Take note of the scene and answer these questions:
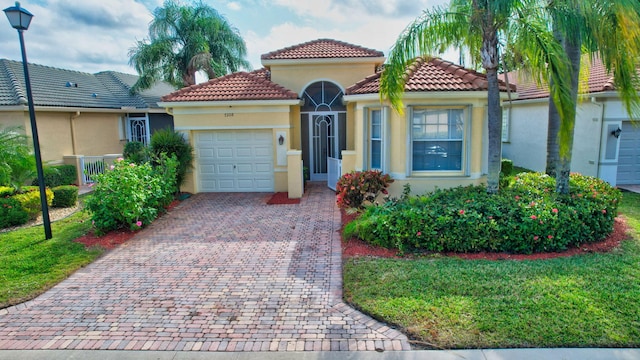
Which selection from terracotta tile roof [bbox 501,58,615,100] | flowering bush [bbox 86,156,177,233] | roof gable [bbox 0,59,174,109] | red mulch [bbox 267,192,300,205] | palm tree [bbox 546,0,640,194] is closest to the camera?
palm tree [bbox 546,0,640,194]

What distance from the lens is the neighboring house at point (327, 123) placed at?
10.8 meters

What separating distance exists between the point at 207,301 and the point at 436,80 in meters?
8.32

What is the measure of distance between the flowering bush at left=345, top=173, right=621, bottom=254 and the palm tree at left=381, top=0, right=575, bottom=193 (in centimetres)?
119

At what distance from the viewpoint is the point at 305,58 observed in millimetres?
14562

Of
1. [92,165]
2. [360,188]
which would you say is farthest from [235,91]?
[92,165]

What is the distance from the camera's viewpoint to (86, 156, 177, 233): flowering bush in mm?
9297

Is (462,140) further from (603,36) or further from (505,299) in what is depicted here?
(505,299)

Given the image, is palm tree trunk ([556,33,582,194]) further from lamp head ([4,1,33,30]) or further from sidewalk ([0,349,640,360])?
lamp head ([4,1,33,30])

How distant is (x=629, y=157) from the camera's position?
14594 mm

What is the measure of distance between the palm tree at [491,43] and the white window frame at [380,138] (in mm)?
1374

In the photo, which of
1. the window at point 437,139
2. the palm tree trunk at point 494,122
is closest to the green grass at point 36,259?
the window at point 437,139

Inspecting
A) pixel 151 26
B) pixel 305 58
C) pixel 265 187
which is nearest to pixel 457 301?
pixel 265 187

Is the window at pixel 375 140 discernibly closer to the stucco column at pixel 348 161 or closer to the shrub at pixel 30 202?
the stucco column at pixel 348 161

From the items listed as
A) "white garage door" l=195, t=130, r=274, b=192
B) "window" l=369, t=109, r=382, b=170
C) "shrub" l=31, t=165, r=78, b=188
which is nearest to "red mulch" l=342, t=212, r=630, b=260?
"window" l=369, t=109, r=382, b=170
